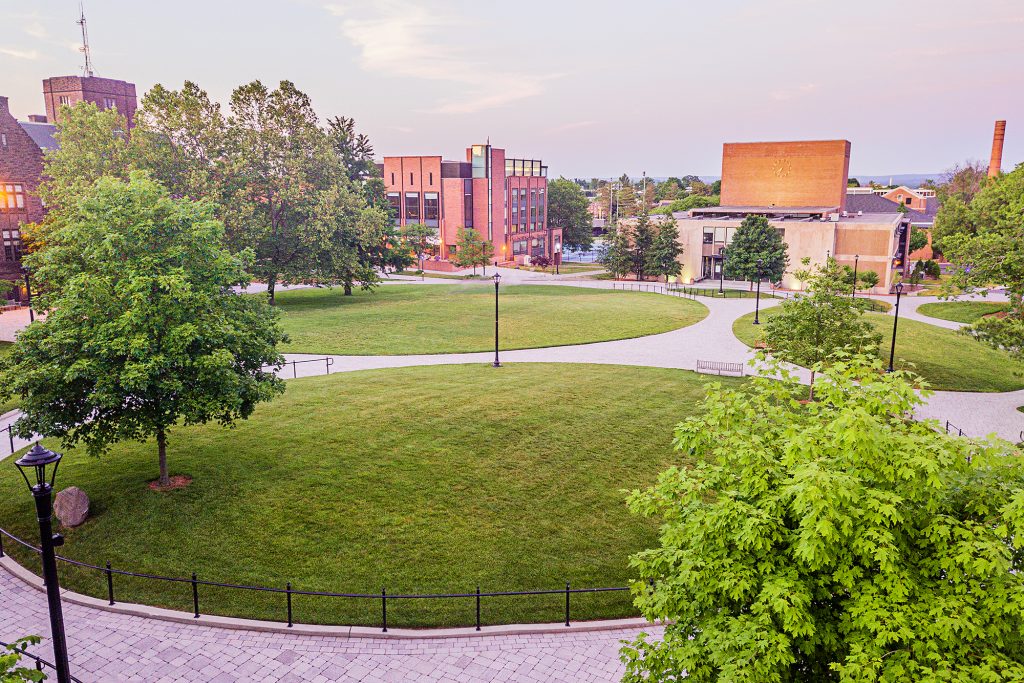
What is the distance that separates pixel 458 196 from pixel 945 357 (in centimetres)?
7117

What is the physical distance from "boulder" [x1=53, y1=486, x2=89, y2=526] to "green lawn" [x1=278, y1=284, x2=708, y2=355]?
2165 centimetres

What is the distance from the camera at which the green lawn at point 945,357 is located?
118ft

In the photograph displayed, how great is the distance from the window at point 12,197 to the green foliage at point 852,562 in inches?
2689

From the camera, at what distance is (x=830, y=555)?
862 centimetres

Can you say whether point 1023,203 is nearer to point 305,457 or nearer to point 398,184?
point 305,457

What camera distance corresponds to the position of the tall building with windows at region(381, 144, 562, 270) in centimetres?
10050

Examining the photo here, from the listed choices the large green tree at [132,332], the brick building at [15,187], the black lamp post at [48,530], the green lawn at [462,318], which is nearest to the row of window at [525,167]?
the green lawn at [462,318]

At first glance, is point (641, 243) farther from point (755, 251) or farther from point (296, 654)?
point (296, 654)

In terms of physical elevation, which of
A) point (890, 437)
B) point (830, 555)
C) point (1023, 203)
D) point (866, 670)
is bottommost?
point (866, 670)

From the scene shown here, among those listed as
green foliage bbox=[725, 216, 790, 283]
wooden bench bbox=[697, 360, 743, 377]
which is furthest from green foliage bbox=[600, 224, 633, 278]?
wooden bench bbox=[697, 360, 743, 377]

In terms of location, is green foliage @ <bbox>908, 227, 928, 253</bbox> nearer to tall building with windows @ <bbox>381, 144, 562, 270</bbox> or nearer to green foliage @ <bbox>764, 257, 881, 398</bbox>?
tall building with windows @ <bbox>381, 144, 562, 270</bbox>

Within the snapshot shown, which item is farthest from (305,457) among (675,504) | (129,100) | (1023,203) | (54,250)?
(129,100)

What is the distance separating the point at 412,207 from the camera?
104 meters

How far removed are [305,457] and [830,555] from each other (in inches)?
739
